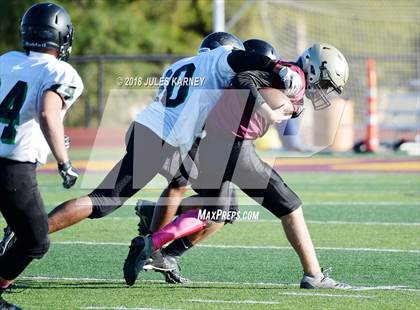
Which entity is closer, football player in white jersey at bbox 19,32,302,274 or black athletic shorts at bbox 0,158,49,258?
black athletic shorts at bbox 0,158,49,258

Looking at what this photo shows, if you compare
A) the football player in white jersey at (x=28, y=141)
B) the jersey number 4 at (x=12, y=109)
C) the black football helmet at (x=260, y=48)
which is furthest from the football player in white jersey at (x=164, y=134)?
the jersey number 4 at (x=12, y=109)

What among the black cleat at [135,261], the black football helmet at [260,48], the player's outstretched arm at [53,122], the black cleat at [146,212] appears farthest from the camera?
the black cleat at [146,212]

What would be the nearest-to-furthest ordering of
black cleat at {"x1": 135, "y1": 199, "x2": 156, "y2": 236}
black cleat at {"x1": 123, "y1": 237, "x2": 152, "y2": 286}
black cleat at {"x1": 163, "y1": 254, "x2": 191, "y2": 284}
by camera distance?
black cleat at {"x1": 123, "y1": 237, "x2": 152, "y2": 286} < black cleat at {"x1": 163, "y1": 254, "x2": 191, "y2": 284} < black cleat at {"x1": 135, "y1": 199, "x2": 156, "y2": 236}

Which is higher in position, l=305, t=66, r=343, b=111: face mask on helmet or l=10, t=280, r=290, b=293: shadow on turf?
l=305, t=66, r=343, b=111: face mask on helmet

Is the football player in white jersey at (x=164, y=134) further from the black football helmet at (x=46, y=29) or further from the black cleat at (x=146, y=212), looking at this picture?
the black football helmet at (x=46, y=29)

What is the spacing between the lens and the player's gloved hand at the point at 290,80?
19.6ft

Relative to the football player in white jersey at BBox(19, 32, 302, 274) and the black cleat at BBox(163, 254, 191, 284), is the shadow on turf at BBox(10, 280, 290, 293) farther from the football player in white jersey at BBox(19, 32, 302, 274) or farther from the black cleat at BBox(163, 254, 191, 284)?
the football player in white jersey at BBox(19, 32, 302, 274)

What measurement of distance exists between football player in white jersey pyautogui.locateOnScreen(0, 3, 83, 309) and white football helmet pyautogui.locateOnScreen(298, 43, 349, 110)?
1.57 meters

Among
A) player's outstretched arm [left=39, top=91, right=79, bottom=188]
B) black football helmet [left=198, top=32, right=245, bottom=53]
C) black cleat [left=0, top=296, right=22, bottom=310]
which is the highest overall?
player's outstretched arm [left=39, top=91, right=79, bottom=188]

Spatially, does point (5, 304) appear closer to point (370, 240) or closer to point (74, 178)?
point (74, 178)

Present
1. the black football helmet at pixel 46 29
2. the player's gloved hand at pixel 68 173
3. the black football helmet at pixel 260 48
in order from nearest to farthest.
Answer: the player's gloved hand at pixel 68 173, the black football helmet at pixel 46 29, the black football helmet at pixel 260 48

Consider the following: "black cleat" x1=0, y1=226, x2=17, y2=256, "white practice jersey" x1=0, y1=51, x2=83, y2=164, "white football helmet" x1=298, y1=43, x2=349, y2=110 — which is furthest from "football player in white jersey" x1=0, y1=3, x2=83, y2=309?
"white football helmet" x1=298, y1=43, x2=349, y2=110

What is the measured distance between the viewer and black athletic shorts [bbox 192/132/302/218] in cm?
618

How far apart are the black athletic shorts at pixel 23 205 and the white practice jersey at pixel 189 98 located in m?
1.24
